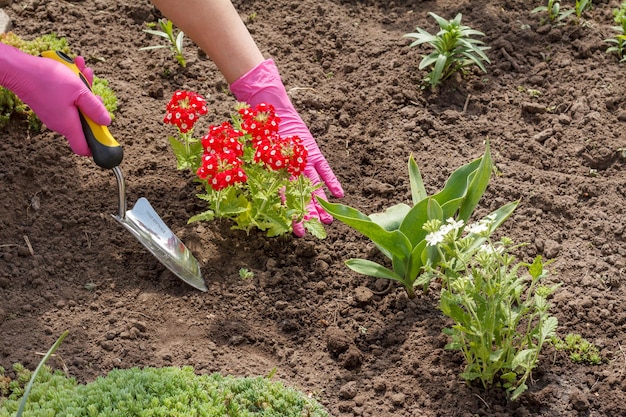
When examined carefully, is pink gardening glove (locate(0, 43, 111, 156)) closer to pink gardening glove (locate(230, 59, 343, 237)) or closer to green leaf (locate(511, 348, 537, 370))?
pink gardening glove (locate(230, 59, 343, 237))

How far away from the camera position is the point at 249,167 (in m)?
3.38

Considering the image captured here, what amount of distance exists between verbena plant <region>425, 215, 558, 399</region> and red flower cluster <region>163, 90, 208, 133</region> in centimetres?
106

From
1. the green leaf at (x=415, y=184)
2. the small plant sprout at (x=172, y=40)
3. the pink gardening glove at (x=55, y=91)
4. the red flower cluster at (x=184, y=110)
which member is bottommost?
the green leaf at (x=415, y=184)

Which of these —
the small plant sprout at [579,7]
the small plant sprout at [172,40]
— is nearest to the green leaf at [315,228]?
the small plant sprout at [172,40]

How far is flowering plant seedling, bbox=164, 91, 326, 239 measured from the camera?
311 centimetres

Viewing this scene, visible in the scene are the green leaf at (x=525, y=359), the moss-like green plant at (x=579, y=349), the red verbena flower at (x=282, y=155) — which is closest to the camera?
the green leaf at (x=525, y=359)

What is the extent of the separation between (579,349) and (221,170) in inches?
55.3

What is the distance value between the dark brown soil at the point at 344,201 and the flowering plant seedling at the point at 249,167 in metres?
0.16

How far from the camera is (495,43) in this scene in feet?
14.2

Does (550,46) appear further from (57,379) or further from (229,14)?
(57,379)

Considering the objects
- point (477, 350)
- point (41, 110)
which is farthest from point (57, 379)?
point (477, 350)

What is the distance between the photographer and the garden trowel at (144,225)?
3.17m

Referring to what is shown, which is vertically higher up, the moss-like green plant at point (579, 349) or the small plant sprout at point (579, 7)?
the small plant sprout at point (579, 7)

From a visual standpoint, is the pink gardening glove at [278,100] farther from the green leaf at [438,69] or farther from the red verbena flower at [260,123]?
the green leaf at [438,69]
